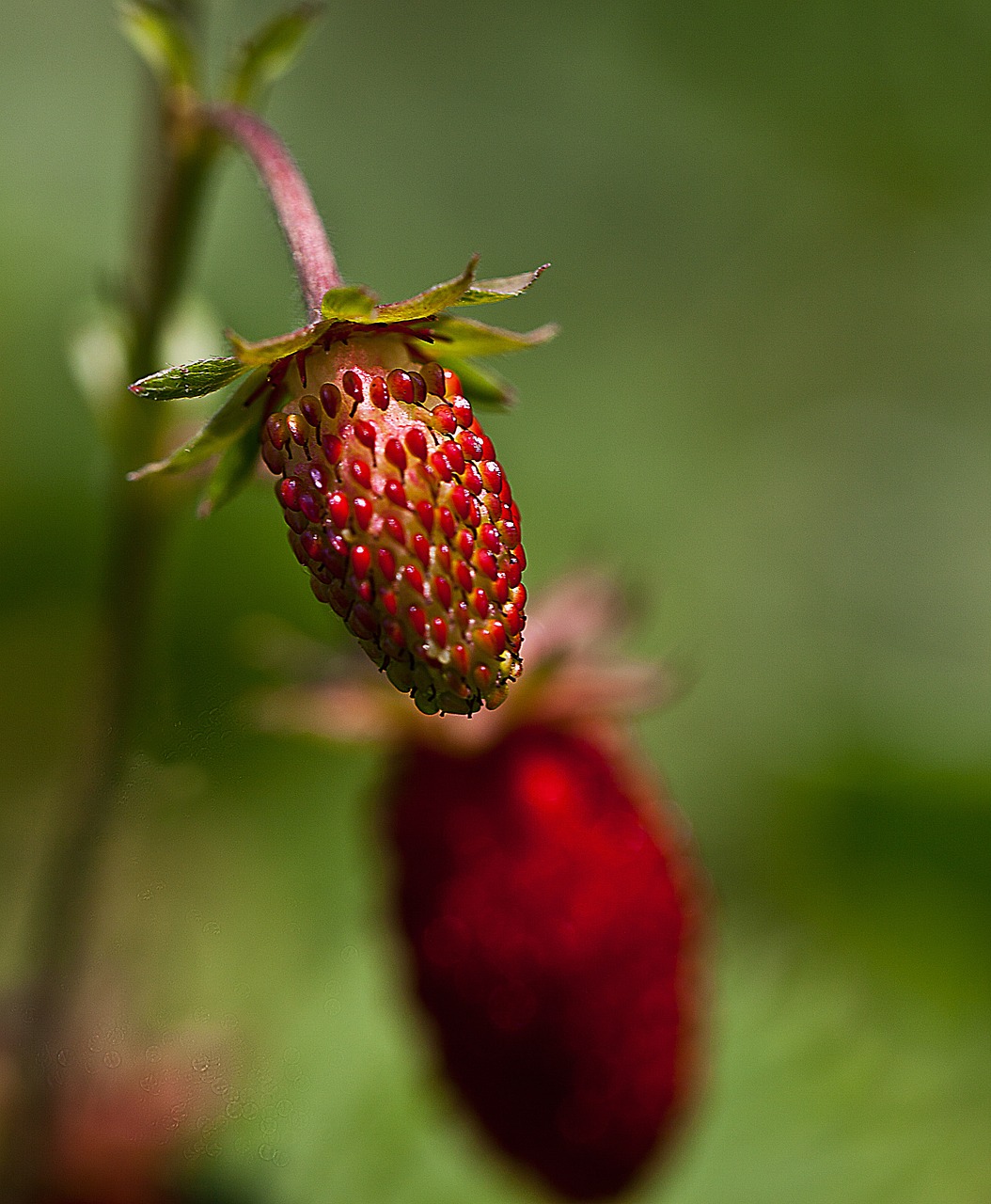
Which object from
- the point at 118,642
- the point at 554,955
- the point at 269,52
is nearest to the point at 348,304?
the point at 269,52

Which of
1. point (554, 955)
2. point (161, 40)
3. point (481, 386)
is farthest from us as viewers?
point (554, 955)

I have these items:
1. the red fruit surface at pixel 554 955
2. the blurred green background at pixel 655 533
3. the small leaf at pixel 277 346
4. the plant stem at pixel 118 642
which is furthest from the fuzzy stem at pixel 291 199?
the red fruit surface at pixel 554 955

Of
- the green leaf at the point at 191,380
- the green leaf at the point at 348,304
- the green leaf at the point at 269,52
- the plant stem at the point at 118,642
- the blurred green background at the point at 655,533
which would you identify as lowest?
the blurred green background at the point at 655,533

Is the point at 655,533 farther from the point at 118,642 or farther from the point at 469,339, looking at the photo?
the point at 469,339

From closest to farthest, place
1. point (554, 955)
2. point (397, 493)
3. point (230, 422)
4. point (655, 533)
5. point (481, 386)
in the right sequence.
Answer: point (397, 493)
point (230, 422)
point (481, 386)
point (554, 955)
point (655, 533)

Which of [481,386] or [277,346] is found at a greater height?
[277,346]

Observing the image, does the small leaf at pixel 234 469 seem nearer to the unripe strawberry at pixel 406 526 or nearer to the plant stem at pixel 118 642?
the unripe strawberry at pixel 406 526

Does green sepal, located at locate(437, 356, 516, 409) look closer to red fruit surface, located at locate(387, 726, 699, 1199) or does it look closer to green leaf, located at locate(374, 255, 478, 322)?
green leaf, located at locate(374, 255, 478, 322)
